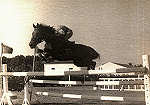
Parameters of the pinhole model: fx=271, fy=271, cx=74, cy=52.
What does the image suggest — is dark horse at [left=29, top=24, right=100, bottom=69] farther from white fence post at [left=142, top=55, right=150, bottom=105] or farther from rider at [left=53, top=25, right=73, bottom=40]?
white fence post at [left=142, top=55, right=150, bottom=105]

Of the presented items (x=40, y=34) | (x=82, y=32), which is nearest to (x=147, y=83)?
(x=40, y=34)

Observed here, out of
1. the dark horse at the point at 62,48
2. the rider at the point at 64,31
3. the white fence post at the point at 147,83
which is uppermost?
the rider at the point at 64,31

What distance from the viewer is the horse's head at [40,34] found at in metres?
3.12

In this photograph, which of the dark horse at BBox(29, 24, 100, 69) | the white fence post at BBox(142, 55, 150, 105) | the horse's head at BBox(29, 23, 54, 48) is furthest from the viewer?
the dark horse at BBox(29, 24, 100, 69)

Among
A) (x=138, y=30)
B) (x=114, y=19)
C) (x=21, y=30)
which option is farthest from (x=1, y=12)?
(x=138, y=30)

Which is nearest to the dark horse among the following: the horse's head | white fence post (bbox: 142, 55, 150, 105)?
the horse's head

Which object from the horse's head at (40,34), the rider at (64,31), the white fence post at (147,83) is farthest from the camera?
the rider at (64,31)

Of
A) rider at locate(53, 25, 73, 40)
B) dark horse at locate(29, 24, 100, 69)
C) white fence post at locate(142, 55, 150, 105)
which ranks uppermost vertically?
rider at locate(53, 25, 73, 40)

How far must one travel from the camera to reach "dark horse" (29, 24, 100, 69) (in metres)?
3.23

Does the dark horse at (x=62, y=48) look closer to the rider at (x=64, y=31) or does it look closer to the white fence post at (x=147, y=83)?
the rider at (x=64, y=31)

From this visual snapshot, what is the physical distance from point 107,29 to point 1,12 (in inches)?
68.6

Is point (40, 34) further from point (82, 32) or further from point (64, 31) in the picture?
point (82, 32)

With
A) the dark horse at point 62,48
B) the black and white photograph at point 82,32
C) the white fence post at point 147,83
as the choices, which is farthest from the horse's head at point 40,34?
the white fence post at point 147,83

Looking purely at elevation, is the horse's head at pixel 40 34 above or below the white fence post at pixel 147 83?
above
